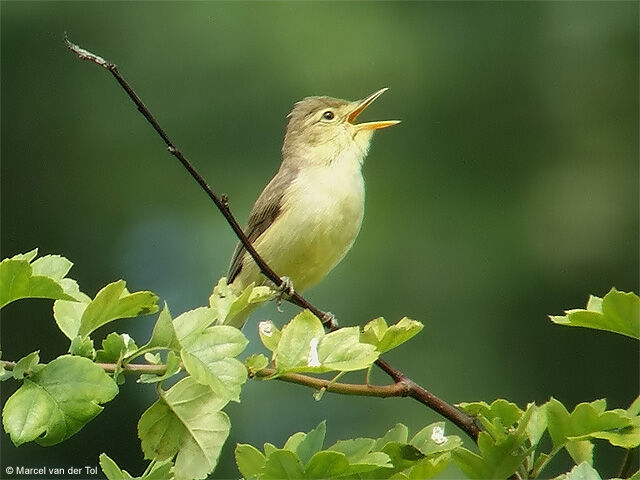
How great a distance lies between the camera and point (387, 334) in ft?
5.66

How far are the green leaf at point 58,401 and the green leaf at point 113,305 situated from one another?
4.2 inches

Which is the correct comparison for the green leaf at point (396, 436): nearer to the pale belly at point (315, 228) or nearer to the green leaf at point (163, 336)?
the green leaf at point (163, 336)

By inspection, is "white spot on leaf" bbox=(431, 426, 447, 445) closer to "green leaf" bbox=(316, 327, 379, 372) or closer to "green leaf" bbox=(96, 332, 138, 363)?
"green leaf" bbox=(316, 327, 379, 372)

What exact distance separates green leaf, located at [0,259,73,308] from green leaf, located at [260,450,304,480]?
15.8 inches

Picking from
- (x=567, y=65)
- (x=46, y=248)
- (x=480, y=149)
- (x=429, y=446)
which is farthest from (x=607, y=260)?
(x=429, y=446)

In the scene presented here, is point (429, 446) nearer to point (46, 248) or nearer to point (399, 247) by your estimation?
point (399, 247)

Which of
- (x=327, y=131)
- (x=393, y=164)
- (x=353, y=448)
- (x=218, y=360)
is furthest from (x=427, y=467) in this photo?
(x=393, y=164)

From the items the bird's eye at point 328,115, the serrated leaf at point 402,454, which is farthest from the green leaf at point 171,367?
the bird's eye at point 328,115

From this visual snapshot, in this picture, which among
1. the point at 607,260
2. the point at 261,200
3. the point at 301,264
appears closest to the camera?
the point at 301,264

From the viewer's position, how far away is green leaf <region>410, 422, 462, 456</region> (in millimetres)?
1746

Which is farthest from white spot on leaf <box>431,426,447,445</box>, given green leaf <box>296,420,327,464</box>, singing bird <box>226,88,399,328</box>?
singing bird <box>226,88,399,328</box>

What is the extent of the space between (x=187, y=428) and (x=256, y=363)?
138mm

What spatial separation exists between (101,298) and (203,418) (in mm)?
232

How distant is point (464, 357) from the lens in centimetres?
706
